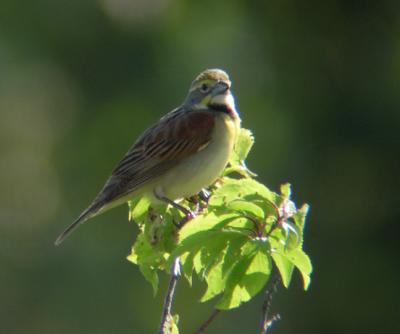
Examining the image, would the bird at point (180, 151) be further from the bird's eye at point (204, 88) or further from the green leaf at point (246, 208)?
the green leaf at point (246, 208)

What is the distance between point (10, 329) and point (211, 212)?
11.3 m

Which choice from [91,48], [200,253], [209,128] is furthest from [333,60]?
[200,253]

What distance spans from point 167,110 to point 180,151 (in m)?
9.11

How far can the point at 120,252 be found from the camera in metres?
15.3

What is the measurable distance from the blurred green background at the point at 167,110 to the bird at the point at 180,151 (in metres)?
7.10

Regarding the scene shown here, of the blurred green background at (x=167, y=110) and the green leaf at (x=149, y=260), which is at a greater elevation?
the green leaf at (x=149, y=260)

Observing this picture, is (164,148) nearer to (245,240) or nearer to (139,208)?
(139,208)

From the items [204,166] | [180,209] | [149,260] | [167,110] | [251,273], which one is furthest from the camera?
[167,110]

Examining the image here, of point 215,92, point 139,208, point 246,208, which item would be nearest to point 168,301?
point 246,208

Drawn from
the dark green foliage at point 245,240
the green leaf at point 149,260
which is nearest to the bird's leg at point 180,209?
the green leaf at point 149,260

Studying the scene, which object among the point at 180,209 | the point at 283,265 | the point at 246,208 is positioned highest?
the point at 246,208

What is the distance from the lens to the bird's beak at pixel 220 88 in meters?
6.66

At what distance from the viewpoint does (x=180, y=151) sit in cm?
668

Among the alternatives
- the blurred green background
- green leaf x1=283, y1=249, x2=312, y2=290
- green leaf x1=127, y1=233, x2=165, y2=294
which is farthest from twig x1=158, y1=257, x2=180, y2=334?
the blurred green background
